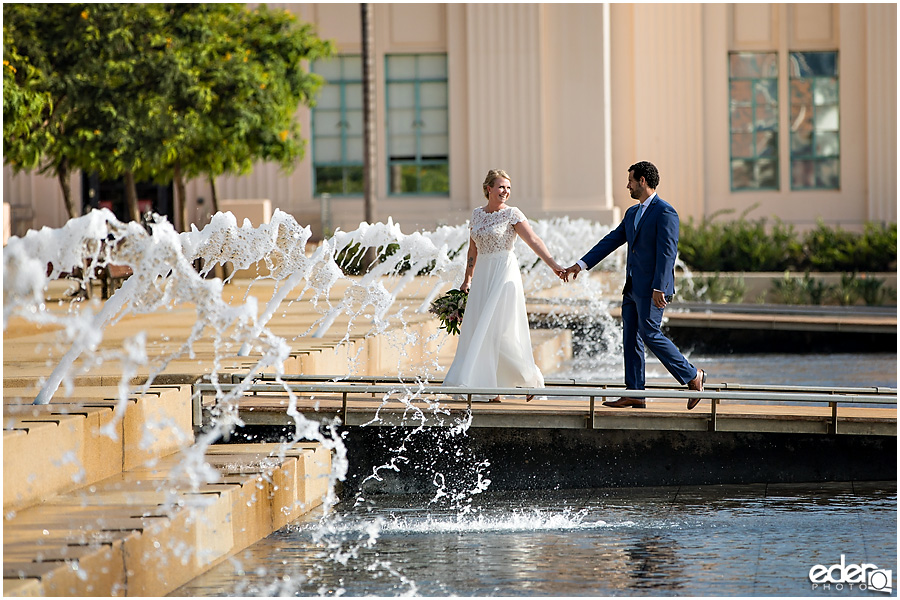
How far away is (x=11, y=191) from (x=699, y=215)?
1423 cm

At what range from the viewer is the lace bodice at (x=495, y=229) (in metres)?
8.14

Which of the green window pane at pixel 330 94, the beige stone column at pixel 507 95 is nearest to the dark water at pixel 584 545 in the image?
the beige stone column at pixel 507 95

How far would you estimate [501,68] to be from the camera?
24.2 meters

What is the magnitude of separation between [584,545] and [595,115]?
19.1 meters

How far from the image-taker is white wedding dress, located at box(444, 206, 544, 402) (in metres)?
8.10

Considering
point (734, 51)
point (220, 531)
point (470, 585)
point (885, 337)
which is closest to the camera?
point (470, 585)

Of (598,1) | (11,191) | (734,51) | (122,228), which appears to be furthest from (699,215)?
(122,228)

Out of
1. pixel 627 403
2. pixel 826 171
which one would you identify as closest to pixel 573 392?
pixel 627 403

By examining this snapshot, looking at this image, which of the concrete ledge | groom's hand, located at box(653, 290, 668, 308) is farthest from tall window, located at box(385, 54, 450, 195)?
the concrete ledge

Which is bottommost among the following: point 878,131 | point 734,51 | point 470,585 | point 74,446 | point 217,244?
point 470,585

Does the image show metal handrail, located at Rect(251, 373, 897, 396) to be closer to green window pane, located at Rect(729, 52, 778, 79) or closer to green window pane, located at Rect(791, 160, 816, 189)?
green window pane, located at Rect(791, 160, 816, 189)

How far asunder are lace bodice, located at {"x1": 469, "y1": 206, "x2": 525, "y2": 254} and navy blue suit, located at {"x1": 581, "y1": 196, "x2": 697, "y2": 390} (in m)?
0.77

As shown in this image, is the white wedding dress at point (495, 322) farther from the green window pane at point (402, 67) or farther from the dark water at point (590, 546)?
the green window pane at point (402, 67)

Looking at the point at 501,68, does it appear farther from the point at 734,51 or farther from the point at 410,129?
the point at 734,51
